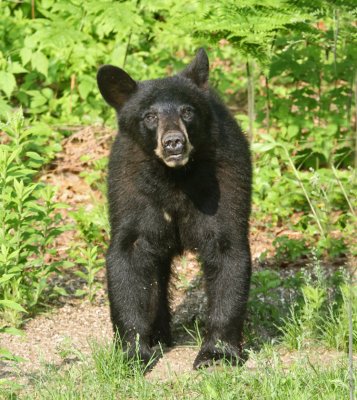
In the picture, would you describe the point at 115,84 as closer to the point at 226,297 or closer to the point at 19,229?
the point at 19,229

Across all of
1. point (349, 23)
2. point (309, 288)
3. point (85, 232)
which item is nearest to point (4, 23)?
point (85, 232)

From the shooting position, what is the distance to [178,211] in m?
6.21

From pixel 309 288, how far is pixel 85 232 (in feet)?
9.32

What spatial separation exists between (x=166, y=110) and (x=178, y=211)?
2.25 ft

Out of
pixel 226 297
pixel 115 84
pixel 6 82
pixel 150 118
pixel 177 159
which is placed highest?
pixel 6 82

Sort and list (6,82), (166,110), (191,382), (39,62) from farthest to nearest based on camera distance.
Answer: (39,62), (6,82), (166,110), (191,382)

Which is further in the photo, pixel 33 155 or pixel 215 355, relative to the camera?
A: pixel 33 155

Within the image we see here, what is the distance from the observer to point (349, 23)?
8.39m

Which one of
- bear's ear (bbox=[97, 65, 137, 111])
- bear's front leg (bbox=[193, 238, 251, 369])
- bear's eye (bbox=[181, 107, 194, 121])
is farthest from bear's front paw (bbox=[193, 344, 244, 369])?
→ bear's ear (bbox=[97, 65, 137, 111])

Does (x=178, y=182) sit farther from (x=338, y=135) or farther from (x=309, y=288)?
(x=338, y=135)

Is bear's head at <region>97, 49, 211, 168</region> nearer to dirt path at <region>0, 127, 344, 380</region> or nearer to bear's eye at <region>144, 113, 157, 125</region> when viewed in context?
bear's eye at <region>144, 113, 157, 125</region>

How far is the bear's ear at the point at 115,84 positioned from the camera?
6.26 metres

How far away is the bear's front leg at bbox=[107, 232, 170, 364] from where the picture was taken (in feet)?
20.2

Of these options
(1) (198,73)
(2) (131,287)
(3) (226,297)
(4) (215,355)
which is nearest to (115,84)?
(1) (198,73)
